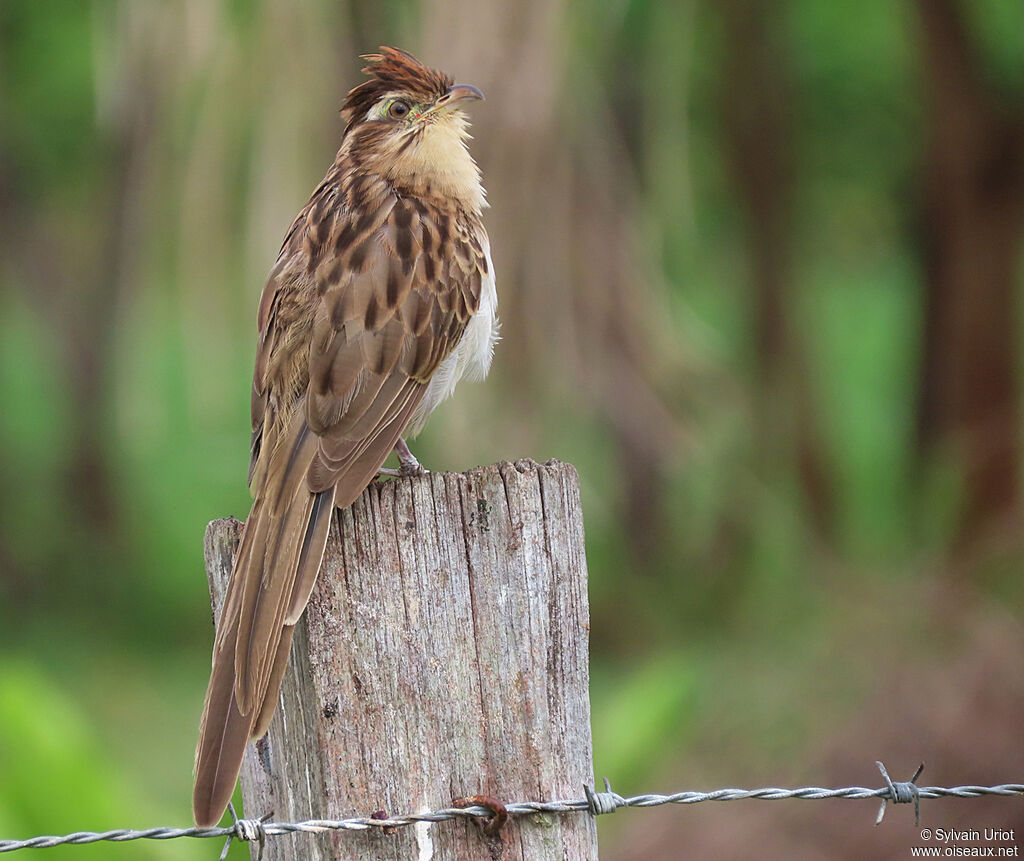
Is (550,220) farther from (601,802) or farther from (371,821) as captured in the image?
(371,821)

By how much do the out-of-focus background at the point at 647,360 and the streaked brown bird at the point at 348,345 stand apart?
2312 millimetres

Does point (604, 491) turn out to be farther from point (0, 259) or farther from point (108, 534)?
point (0, 259)

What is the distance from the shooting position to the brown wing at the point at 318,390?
3.02 meters

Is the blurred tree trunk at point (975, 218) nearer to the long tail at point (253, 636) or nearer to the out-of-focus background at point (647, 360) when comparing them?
the out-of-focus background at point (647, 360)

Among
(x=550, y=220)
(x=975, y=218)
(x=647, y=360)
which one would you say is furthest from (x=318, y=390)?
(x=975, y=218)

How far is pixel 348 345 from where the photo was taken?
13.0 feet

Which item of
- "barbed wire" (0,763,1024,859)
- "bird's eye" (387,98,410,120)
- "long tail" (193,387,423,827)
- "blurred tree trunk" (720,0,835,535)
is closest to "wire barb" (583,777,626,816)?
"barbed wire" (0,763,1024,859)

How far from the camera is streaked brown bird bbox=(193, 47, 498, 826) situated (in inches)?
120

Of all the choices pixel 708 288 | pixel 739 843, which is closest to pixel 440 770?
pixel 739 843

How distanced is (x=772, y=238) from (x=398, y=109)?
918 centimetres

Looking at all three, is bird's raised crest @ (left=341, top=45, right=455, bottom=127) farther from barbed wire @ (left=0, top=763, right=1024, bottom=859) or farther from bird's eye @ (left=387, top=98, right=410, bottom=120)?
barbed wire @ (left=0, top=763, right=1024, bottom=859)

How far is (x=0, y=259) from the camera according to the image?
61.1 feet

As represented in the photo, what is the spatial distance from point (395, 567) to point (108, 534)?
14.5m

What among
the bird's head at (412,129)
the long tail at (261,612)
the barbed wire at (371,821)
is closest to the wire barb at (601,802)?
the barbed wire at (371,821)
